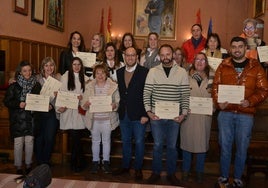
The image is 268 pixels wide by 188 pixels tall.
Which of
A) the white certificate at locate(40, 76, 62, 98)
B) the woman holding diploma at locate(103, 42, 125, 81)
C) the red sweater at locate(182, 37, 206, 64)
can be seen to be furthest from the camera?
the red sweater at locate(182, 37, 206, 64)

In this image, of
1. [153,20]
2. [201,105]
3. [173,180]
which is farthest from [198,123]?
[153,20]

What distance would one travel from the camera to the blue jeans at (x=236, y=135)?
3555 millimetres

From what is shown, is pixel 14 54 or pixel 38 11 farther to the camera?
pixel 38 11

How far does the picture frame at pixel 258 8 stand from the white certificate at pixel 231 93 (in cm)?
445

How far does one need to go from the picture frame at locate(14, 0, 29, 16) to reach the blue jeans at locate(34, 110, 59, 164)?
3057 mm

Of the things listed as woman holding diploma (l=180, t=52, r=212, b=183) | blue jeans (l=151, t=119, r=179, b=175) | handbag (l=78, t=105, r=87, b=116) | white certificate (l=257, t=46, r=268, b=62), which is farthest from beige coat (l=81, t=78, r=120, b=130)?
white certificate (l=257, t=46, r=268, b=62)

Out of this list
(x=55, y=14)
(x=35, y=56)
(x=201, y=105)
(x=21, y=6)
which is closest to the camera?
(x=201, y=105)

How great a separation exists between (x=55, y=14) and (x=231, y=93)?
6.09 m

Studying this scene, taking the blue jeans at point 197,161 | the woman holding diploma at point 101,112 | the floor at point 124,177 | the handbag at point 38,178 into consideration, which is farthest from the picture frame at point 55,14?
the handbag at point 38,178

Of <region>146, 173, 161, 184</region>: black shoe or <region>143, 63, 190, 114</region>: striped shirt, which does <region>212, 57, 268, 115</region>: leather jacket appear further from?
<region>146, 173, 161, 184</region>: black shoe

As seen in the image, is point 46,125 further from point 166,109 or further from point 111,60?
point 166,109

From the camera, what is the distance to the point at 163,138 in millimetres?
3893

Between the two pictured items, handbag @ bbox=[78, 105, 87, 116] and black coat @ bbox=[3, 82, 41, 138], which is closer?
black coat @ bbox=[3, 82, 41, 138]

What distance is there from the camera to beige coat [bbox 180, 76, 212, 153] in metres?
3.92
